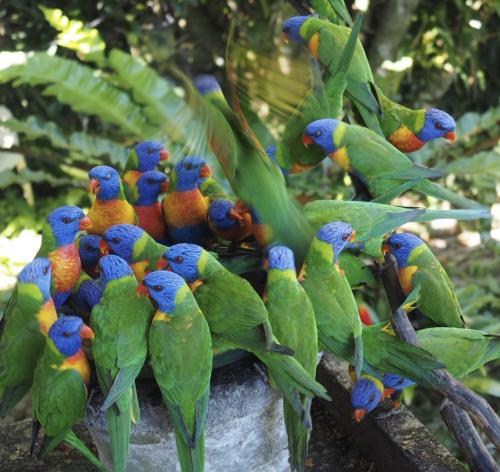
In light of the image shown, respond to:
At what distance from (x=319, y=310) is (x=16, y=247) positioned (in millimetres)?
2205

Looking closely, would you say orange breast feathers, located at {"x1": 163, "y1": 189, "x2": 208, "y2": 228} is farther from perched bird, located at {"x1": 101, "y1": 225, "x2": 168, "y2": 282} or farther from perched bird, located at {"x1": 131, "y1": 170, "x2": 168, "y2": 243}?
perched bird, located at {"x1": 101, "y1": 225, "x2": 168, "y2": 282}

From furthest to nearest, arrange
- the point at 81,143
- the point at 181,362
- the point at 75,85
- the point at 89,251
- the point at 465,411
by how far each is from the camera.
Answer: the point at 81,143, the point at 75,85, the point at 89,251, the point at 465,411, the point at 181,362

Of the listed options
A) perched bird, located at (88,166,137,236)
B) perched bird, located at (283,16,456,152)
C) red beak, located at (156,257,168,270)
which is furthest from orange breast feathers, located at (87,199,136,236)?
perched bird, located at (283,16,456,152)

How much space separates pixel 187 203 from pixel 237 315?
39cm

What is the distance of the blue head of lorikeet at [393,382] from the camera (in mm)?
1436

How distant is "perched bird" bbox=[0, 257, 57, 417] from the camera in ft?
4.11

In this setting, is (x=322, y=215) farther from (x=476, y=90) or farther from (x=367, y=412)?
(x=476, y=90)

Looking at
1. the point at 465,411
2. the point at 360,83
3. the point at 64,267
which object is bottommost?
the point at 465,411

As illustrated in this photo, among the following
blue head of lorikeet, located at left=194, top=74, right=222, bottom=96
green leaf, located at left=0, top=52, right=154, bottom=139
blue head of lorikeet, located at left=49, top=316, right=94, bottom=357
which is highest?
blue head of lorikeet, located at left=194, top=74, right=222, bottom=96

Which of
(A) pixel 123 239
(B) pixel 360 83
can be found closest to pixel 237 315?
(A) pixel 123 239

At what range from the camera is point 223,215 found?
1.47 m

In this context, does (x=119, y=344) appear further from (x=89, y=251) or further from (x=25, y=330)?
(x=89, y=251)

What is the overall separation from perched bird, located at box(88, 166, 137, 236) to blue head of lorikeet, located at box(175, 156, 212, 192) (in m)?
0.12

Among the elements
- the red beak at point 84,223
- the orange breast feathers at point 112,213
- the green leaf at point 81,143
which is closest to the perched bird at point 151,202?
the orange breast feathers at point 112,213
